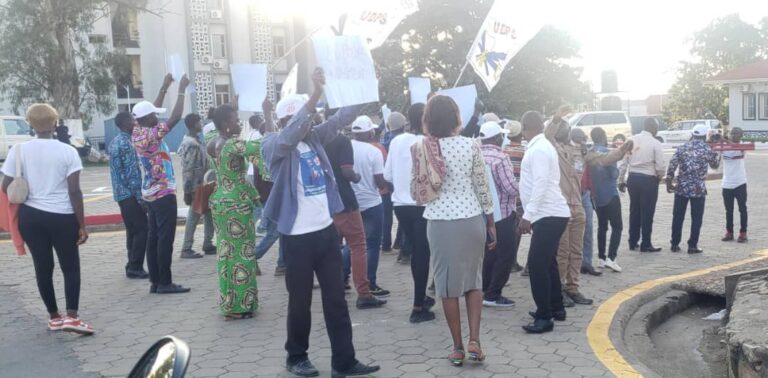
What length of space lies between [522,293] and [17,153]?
454cm

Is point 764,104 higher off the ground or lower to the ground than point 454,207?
higher

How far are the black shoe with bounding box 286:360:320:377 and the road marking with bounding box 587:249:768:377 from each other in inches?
76.0

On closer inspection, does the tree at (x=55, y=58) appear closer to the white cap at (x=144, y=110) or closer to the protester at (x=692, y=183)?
the white cap at (x=144, y=110)

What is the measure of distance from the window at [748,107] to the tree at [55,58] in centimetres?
3320

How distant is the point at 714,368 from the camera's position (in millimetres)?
5305

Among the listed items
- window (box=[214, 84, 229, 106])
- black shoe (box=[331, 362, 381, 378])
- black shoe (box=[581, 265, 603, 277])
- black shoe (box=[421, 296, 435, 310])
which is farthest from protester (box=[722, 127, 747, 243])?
→ window (box=[214, 84, 229, 106])

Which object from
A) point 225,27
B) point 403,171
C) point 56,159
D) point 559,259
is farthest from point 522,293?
point 225,27

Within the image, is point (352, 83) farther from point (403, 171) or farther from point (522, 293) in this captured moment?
point (522, 293)

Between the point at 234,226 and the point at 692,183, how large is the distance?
5.78 m

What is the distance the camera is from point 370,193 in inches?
263

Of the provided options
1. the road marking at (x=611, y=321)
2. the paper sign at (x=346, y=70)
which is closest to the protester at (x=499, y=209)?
the road marking at (x=611, y=321)

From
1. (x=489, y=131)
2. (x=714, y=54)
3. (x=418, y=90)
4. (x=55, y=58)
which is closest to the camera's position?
(x=489, y=131)

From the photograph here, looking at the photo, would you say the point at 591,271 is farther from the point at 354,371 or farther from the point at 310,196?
the point at 310,196

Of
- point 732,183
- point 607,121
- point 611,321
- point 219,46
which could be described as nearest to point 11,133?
point 219,46
